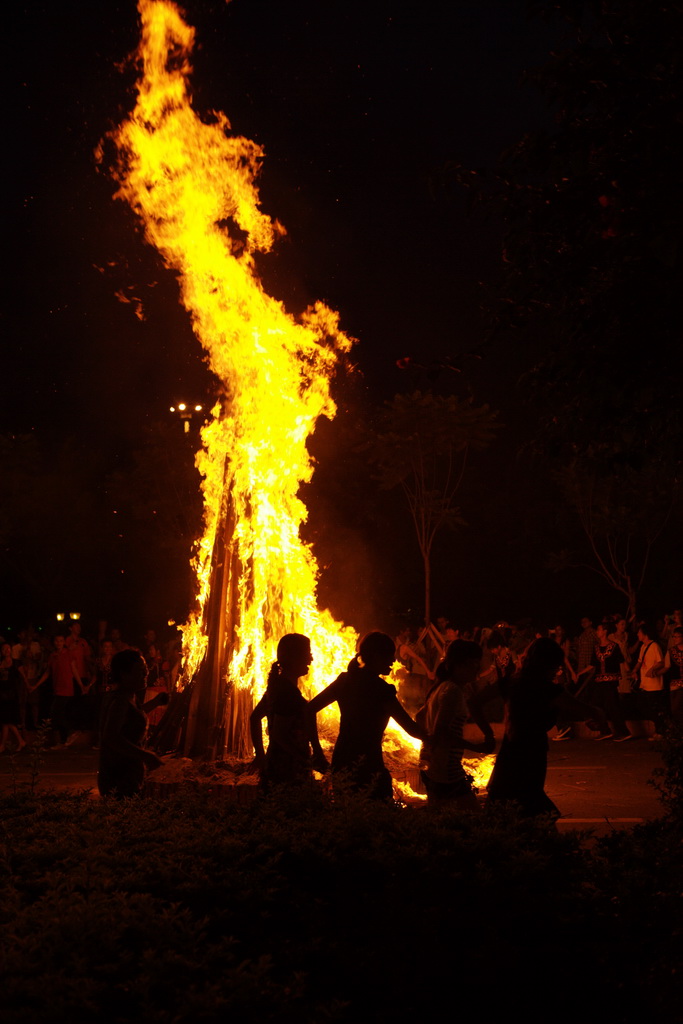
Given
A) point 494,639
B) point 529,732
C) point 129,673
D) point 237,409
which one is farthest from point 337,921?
point 494,639

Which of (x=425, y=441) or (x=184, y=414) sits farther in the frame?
(x=184, y=414)

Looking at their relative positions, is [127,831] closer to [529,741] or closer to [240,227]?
[529,741]

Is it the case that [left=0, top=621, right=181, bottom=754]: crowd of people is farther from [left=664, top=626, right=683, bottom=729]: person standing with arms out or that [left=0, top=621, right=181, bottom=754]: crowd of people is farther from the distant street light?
the distant street light

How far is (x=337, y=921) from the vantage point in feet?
12.6

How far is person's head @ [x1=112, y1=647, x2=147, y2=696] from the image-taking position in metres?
6.25

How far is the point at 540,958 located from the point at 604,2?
5.61 m

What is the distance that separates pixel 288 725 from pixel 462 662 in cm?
116

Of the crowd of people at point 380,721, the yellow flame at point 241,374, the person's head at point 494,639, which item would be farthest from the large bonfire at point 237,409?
the person's head at point 494,639

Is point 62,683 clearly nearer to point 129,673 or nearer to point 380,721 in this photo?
point 129,673

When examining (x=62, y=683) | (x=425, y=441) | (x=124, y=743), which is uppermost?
(x=425, y=441)

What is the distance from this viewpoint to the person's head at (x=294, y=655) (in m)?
6.26

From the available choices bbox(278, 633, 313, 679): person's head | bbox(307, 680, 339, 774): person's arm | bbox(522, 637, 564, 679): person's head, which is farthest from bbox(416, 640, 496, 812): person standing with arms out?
bbox(278, 633, 313, 679): person's head

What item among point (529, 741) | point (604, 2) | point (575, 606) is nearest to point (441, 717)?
point (529, 741)

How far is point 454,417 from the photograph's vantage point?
27.6m
